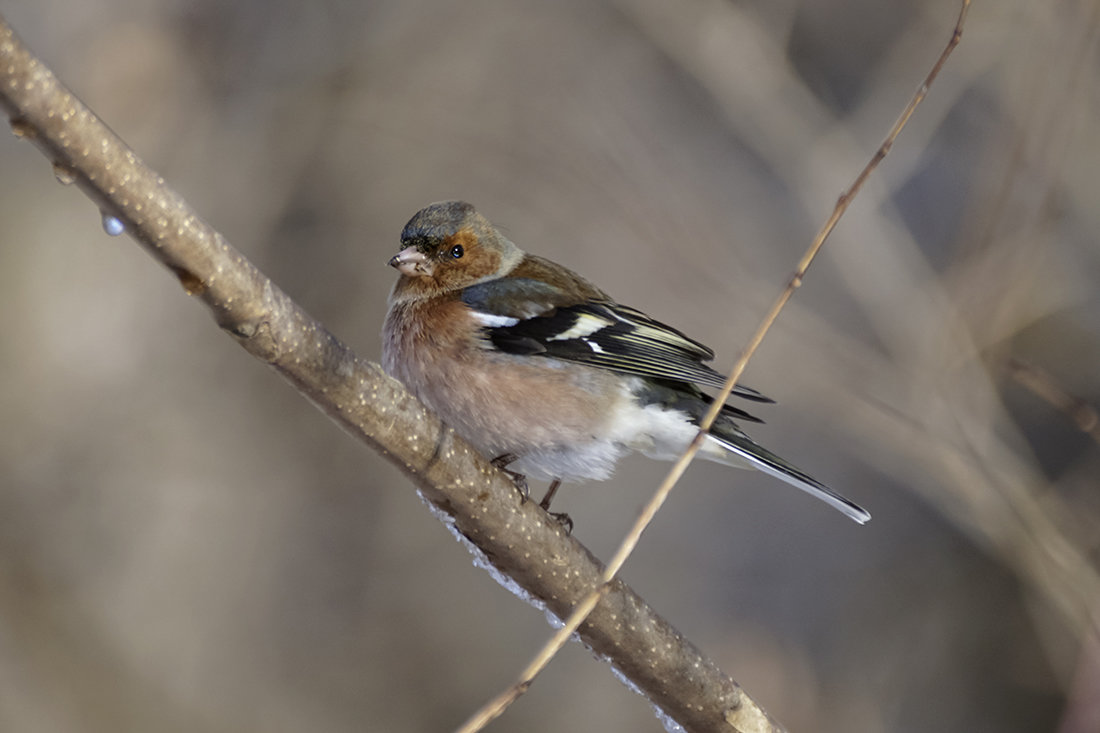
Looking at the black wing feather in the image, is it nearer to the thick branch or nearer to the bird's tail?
the bird's tail

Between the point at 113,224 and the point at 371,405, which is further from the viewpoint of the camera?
the point at 371,405

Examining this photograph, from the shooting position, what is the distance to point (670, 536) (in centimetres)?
584

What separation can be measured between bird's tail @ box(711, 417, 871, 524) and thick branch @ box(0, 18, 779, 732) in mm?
713

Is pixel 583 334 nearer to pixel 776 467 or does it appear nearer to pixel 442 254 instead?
pixel 442 254

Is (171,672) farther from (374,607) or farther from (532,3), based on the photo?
(532,3)

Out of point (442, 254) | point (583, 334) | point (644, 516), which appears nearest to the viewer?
point (644, 516)

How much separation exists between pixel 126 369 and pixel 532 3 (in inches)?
136

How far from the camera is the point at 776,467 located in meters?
3.11

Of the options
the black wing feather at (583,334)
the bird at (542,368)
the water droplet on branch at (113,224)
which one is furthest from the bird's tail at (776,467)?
the water droplet on branch at (113,224)

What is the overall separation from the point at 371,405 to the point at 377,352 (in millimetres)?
4256

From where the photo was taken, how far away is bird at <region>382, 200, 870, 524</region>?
2980 millimetres

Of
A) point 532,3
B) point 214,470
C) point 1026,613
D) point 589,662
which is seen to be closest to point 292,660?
point 214,470

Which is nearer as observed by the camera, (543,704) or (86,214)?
(543,704)

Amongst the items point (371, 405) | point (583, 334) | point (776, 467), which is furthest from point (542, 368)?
point (371, 405)
